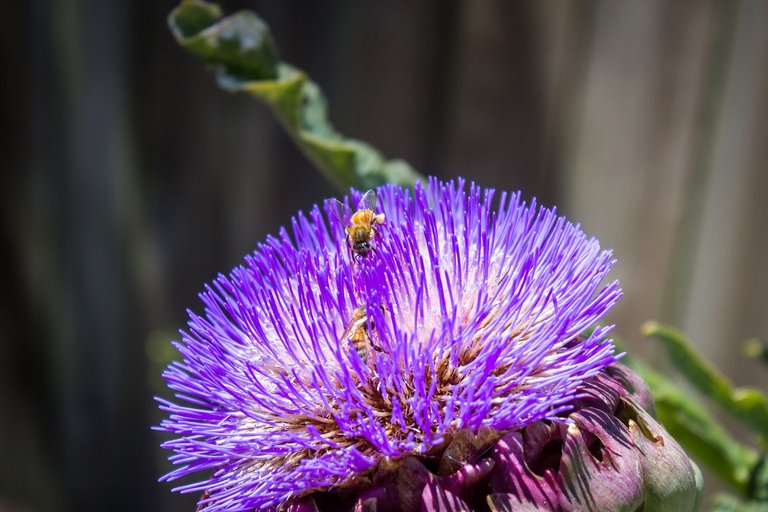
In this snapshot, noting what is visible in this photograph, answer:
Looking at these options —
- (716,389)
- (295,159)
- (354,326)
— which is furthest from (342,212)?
(295,159)

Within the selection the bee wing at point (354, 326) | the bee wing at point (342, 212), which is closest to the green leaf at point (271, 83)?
Answer: the bee wing at point (342, 212)

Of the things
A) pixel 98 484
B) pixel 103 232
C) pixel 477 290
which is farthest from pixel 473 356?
pixel 98 484

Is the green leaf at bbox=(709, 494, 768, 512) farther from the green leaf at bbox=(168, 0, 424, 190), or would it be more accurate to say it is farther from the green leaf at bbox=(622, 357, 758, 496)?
the green leaf at bbox=(168, 0, 424, 190)

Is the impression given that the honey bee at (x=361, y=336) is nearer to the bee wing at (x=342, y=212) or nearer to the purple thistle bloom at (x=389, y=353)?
the purple thistle bloom at (x=389, y=353)

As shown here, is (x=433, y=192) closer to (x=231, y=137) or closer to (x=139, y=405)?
(x=231, y=137)

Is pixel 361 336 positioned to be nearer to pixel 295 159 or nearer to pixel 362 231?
pixel 362 231

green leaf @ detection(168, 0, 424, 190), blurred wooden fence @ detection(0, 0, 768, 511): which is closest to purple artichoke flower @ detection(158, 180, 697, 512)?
green leaf @ detection(168, 0, 424, 190)
